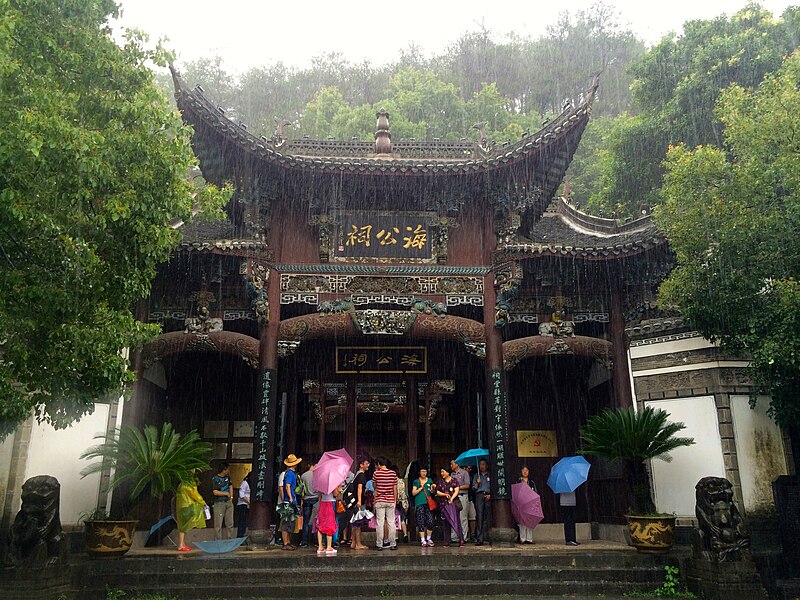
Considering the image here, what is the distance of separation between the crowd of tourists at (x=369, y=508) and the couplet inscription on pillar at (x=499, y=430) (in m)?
0.24

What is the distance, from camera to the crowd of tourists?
28.0ft

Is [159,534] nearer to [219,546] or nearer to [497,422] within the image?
[219,546]

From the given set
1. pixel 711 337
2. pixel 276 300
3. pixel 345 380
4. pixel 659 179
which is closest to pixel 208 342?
pixel 276 300

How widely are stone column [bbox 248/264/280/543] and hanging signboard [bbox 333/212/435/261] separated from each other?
1256mm

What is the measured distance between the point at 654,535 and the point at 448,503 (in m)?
2.72

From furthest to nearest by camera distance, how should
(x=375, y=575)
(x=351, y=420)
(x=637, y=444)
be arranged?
(x=351, y=420) → (x=637, y=444) → (x=375, y=575)

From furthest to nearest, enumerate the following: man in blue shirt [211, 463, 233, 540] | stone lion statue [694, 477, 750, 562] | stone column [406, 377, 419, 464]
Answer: stone column [406, 377, 419, 464] < man in blue shirt [211, 463, 233, 540] < stone lion statue [694, 477, 750, 562]

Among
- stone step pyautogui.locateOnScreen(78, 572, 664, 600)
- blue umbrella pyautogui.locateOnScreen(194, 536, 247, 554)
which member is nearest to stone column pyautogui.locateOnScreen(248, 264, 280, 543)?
blue umbrella pyautogui.locateOnScreen(194, 536, 247, 554)

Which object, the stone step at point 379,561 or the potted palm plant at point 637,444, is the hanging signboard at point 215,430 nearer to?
the stone step at point 379,561

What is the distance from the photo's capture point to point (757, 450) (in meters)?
9.09

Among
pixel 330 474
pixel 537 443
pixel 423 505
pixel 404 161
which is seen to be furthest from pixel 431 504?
pixel 404 161

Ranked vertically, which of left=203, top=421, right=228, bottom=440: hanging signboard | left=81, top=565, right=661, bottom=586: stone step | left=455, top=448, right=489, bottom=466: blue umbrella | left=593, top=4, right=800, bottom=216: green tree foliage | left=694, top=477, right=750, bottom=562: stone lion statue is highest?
left=593, top=4, right=800, bottom=216: green tree foliage

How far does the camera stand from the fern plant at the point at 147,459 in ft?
26.3

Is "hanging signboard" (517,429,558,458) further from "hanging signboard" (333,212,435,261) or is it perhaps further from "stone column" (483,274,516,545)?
"hanging signboard" (333,212,435,261)
